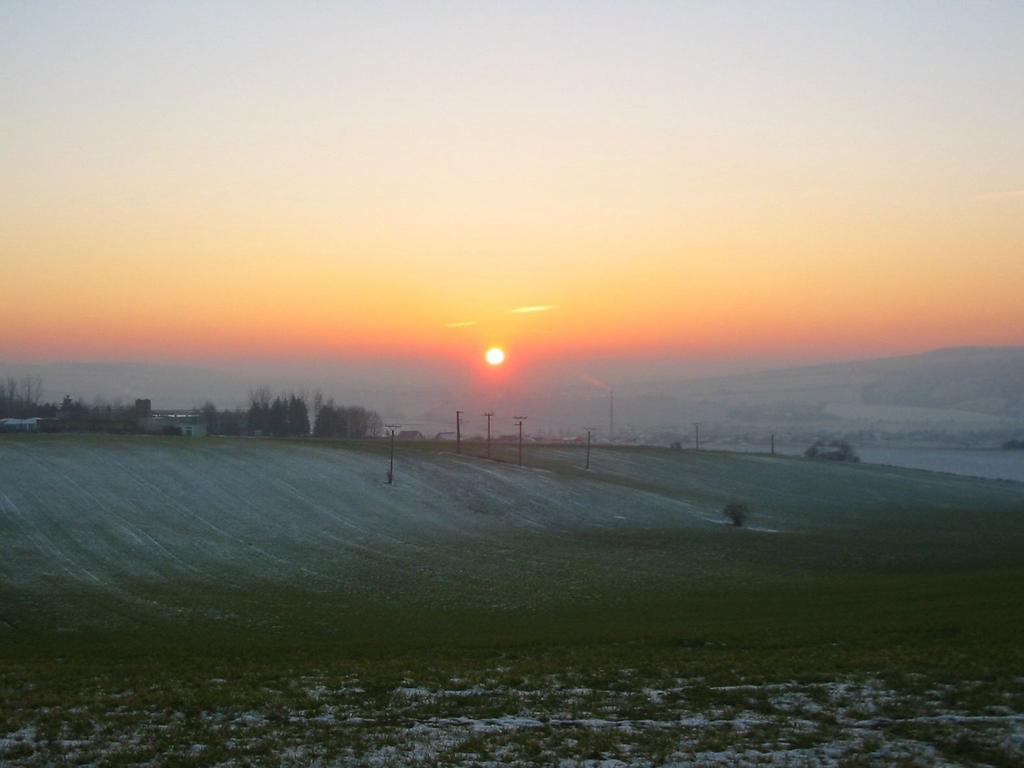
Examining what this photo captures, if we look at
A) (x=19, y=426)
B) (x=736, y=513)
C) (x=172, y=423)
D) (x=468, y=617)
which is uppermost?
(x=172, y=423)

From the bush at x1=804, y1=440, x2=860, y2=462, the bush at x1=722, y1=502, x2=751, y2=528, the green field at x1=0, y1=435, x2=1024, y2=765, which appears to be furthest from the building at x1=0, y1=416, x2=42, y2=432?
the bush at x1=804, y1=440, x2=860, y2=462

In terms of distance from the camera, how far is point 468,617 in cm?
3300

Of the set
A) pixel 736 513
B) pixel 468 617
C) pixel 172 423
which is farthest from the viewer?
pixel 172 423

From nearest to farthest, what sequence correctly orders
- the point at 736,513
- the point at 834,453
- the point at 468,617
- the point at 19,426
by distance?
1. the point at 468,617
2. the point at 736,513
3. the point at 19,426
4. the point at 834,453

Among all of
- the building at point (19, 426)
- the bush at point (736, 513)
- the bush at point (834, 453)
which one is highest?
the building at point (19, 426)

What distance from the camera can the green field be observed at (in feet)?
41.9

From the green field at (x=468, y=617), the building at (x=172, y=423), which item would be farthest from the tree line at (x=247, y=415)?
the green field at (x=468, y=617)

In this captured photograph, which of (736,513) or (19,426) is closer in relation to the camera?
(736,513)

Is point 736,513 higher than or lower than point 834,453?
lower

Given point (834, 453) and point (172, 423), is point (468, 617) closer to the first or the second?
point (172, 423)

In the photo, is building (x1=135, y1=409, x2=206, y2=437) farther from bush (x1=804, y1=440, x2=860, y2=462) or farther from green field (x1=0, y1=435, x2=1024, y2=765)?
bush (x1=804, y1=440, x2=860, y2=462)

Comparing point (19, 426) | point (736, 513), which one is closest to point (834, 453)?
point (736, 513)

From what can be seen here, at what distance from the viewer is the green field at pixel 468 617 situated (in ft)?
41.9

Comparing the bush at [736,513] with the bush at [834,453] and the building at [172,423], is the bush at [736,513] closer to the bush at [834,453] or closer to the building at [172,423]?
the building at [172,423]
